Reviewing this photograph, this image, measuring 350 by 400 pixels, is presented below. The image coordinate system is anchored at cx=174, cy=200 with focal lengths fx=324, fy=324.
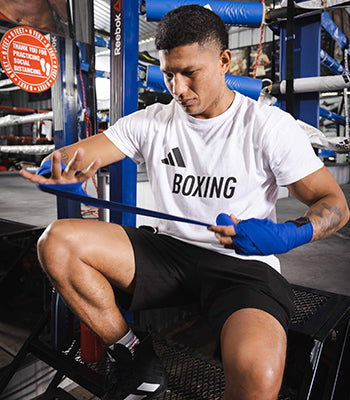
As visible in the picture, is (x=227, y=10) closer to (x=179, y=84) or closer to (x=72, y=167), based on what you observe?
(x=179, y=84)

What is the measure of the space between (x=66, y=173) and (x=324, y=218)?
0.68 metres

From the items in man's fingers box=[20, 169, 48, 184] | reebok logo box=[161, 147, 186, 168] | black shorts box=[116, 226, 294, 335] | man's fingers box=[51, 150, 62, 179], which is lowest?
black shorts box=[116, 226, 294, 335]

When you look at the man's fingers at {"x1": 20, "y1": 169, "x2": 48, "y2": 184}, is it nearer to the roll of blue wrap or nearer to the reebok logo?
the reebok logo

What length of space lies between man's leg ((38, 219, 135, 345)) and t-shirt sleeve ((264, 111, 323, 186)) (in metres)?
0.50

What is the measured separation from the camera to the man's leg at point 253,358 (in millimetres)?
634

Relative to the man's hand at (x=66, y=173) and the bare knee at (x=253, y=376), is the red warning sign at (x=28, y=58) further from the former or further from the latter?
the bare knee at (x=253, y=376)

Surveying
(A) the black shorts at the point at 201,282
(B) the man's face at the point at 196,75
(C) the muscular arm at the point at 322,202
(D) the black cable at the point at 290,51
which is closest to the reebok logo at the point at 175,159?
(B) the man's face at the point at 196,75

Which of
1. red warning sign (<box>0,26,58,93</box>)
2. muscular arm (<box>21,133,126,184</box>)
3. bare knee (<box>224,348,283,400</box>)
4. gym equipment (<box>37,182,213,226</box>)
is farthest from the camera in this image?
red warning sign (<box>0,26,58,93</box>)

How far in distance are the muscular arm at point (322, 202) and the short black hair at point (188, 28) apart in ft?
1.62

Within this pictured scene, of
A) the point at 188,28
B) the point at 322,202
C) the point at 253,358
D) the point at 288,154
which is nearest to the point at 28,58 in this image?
the point at 188,28

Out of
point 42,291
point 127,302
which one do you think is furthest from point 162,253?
point 42,291

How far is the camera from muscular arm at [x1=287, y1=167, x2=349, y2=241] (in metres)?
0.81

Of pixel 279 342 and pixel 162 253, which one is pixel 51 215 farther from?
pixel 279 342

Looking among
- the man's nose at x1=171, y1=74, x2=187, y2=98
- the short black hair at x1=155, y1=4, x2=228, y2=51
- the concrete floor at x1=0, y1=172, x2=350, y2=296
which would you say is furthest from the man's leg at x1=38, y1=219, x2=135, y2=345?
the concrete floor at x1=0, y1=172, x2=350, y2=296
